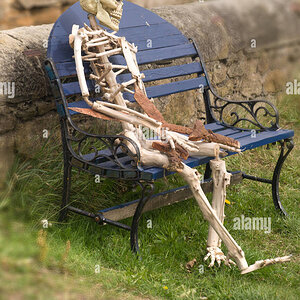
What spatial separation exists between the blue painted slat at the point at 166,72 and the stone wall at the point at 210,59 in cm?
55

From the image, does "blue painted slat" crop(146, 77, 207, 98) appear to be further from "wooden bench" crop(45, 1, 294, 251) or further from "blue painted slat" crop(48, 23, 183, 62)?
"blue painted slat" crop(48, 23, 183, 62)

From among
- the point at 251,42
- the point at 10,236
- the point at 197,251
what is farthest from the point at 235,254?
the point at 251,42

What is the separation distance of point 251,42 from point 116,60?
2125 mm

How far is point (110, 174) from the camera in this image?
310 cm

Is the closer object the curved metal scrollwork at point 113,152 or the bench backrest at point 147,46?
the curved metal scrollwork at point 113,152

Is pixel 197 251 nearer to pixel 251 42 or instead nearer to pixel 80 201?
pixel 80 201

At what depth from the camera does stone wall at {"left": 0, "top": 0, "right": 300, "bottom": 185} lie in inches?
139

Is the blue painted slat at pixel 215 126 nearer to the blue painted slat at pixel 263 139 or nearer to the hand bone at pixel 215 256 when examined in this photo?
the blue painted slat at pixel 263 139

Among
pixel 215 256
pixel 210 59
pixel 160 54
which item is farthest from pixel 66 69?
pixel 210 59

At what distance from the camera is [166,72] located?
401 cm

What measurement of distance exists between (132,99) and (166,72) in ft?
1.22

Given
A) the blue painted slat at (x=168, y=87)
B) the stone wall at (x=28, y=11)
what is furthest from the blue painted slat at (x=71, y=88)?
the stone wall at (x=28, y=11)

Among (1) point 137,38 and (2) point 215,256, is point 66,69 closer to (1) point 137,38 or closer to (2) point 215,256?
(1) point 137,38

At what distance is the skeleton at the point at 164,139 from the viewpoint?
118 inches
